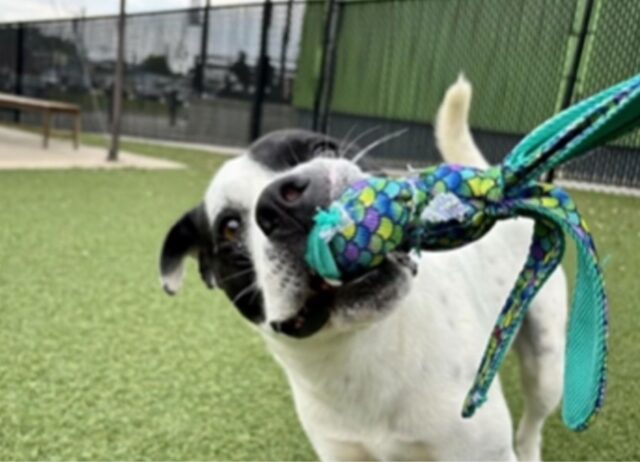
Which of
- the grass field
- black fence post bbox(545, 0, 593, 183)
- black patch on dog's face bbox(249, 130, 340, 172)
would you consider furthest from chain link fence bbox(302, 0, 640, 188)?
black patch on dog's face bbox(249, 130, 340, 172)

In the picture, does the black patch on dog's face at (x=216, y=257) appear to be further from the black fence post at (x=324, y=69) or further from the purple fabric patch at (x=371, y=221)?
the black fence post at (x=324, y=69)

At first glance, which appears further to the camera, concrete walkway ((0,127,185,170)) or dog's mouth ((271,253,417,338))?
concrete walkway ((0,127,185,170))

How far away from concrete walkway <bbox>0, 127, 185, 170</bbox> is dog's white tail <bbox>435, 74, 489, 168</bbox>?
515 cm

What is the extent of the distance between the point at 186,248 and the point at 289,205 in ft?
2.26

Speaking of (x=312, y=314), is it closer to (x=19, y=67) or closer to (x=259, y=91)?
(x=259, y=91)

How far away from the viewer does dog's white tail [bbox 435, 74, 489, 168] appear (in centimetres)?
225

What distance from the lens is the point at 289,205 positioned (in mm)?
1032

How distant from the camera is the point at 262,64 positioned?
10625mm

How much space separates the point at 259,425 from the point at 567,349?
1234 mm

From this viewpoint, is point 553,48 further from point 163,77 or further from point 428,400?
point 163,77

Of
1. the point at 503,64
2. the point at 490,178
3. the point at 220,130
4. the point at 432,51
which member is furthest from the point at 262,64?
the point at 490,178

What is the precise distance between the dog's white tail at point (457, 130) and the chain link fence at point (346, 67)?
0.68 feet

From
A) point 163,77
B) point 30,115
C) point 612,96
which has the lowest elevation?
point 30,115

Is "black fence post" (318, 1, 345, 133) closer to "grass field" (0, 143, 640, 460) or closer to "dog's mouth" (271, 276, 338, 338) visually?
"grass field" (0, 143, 640, 460)
